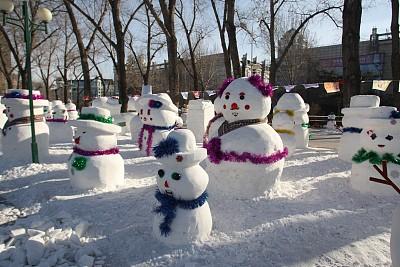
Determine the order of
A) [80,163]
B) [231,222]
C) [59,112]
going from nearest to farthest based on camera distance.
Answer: [231,222]
[80,163]
[59,112]

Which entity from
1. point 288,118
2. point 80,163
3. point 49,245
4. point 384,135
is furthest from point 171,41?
point 49,245

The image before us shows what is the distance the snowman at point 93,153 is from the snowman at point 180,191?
238cm

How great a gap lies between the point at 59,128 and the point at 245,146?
8.97 meters

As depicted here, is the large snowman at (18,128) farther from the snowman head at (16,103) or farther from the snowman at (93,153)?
the snowman at (93,153)

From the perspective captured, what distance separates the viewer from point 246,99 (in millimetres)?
5699

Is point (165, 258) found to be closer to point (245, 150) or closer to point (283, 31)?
point (245, 150)

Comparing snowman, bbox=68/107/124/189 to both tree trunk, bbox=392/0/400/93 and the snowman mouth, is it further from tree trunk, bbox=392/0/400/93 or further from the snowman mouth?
Result: tree trunk, bbox=392/0/400/93

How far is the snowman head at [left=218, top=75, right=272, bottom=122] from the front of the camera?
571cm

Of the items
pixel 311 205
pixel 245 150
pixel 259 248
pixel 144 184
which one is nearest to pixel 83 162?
pixel 144 184

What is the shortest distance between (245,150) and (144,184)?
232 centimetres

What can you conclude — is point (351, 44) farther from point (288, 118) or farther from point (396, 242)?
point (396, 242)

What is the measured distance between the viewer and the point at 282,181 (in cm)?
689

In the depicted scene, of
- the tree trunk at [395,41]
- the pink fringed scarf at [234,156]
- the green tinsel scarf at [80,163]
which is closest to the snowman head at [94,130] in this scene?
the green tinsel scarf at [80,163]

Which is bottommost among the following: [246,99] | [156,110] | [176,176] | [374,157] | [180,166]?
[374,157]
